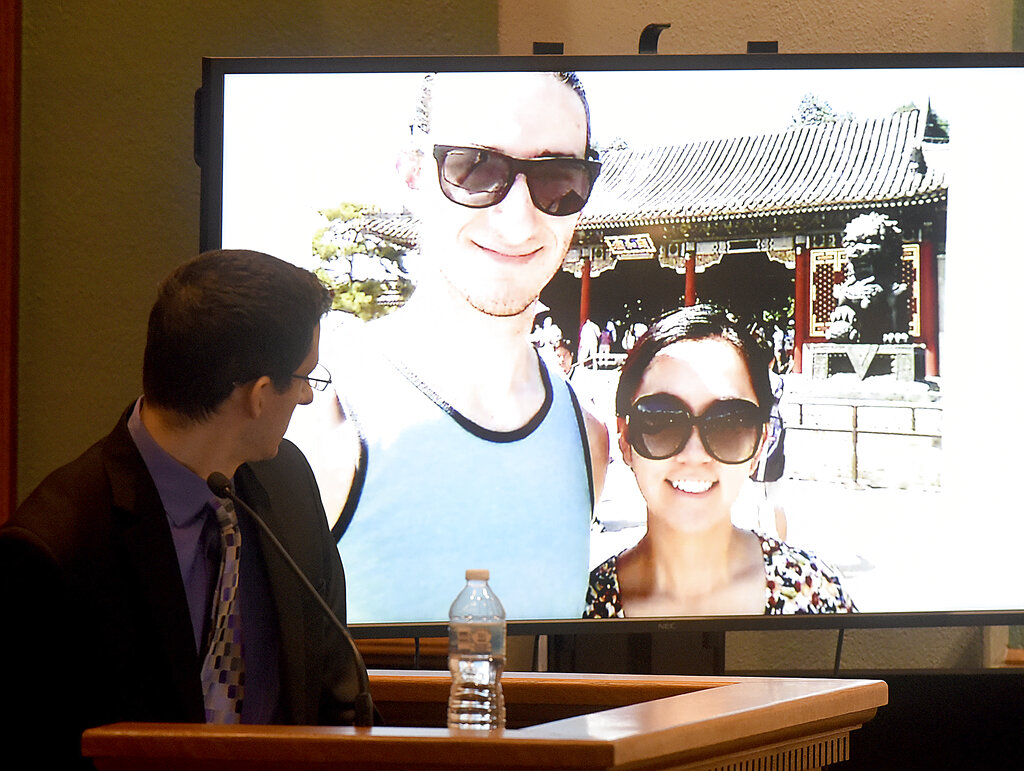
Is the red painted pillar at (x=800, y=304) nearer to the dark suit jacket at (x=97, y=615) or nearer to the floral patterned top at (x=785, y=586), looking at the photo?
the floral patterned top at (x=785, y=586)

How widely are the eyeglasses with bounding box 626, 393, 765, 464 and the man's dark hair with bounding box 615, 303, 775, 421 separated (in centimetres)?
5

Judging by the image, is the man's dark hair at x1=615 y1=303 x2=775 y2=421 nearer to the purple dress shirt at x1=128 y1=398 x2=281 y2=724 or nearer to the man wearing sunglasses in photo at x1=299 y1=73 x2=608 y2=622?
the man wearing sunglasses in photo at x1=299 y1=73 x2=608 y2=622

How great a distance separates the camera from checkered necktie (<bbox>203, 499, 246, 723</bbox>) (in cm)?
184

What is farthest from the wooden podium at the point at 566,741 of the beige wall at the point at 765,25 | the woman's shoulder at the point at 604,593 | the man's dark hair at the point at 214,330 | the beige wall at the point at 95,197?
the beige wall at the point at 765,25

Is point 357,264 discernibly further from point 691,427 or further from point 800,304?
point 800,304

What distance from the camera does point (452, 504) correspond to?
3.05 meters

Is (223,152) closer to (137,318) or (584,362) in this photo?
(137,318)

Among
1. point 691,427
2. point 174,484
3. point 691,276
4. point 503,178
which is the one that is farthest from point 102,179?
point 174,484

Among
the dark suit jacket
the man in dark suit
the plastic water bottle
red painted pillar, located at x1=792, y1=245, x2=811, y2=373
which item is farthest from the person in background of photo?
the dark suit jacket

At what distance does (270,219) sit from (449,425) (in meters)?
0.64

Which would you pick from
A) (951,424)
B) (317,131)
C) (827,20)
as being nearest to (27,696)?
(317,131)

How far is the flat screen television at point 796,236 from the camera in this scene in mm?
3072

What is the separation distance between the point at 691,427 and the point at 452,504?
593 millimetres

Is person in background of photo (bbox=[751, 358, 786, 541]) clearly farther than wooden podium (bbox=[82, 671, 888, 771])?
Yes
